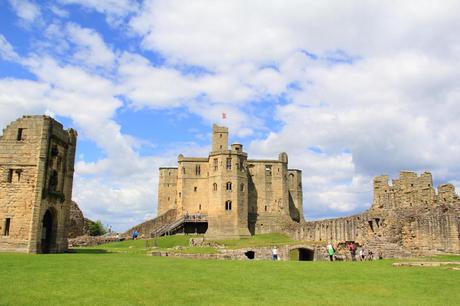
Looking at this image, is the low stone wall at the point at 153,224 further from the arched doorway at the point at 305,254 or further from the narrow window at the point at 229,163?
the arched doorway at the point at 305,254

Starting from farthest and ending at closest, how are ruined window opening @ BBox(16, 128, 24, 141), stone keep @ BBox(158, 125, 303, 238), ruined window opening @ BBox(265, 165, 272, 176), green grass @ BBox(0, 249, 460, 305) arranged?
1. ruined window opening @ BBox(265, 165, 272, 176)
2. stone keep @ BBox(158, 125, 303, 238)
3. ruined window opening @ BBox(16, 128, 24, 141)
4. green grass @ BBox(0, 249, 460, 305)

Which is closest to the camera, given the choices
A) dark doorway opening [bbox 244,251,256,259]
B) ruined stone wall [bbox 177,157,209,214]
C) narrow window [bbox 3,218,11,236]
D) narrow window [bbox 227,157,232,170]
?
narrow window [bbox 3,218,11,236]

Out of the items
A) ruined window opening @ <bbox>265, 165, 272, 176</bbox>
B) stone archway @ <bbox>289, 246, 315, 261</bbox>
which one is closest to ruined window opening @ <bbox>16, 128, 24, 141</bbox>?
stone archway @ <bbox>289, 246, 315, 261</bbox>

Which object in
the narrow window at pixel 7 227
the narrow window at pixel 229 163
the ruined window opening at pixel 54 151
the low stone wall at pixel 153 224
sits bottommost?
the narrow window at pixel 7 227

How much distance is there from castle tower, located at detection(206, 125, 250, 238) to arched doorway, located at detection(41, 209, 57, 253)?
32.7 metres

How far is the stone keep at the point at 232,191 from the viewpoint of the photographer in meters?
64.8

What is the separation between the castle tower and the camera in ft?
209

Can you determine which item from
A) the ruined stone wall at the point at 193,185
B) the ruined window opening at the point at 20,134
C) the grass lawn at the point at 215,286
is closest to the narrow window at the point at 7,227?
the ruined window opening at the point at 20,134

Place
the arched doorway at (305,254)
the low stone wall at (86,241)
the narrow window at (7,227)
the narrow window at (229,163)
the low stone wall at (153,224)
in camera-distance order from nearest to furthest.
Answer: the narrow window at (7,227) < the arched doorway at (305,254) < the low stone wall at (86,241) < the narrow window at (229,163) < the low stone wall at (153,224)

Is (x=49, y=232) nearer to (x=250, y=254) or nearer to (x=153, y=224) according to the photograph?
(x=250, y=254)

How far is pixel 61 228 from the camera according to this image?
33.5m

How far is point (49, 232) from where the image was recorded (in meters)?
32.6

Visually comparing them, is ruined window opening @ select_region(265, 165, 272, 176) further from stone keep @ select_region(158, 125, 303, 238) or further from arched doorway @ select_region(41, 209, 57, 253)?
arched doorway @ select_region(41, 209, 57, 253)

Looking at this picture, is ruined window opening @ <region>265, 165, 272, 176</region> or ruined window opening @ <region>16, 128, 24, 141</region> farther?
ruined window opening @ <region>265, 165, 272, 176</region>
